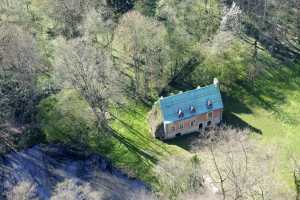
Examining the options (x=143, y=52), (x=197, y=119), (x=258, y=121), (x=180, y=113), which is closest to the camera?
(x=180, y=113)

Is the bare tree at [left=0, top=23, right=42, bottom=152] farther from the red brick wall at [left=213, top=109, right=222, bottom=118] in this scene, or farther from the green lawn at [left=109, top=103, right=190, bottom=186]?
the red brick wall at [left=213, top=109, right=222, bottom=118]

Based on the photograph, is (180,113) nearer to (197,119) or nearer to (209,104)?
(197,119)

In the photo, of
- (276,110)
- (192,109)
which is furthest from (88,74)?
(276,110)

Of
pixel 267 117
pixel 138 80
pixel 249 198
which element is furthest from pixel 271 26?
pixel 249 198

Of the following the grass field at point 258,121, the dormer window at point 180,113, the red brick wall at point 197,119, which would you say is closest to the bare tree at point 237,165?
the red brick wall at point 197,119

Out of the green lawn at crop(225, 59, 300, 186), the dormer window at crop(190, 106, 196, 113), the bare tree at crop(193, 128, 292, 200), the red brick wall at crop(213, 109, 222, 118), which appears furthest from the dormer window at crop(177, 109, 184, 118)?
the green lawn at crop(225, 59, 300, 186)

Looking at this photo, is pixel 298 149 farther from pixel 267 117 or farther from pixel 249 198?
pixel 249 198
